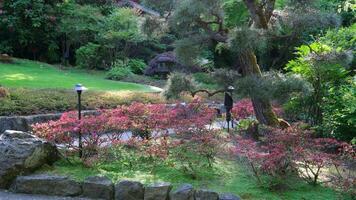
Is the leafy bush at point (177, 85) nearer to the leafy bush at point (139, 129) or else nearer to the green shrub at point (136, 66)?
the leafy bush at point (139, 129)

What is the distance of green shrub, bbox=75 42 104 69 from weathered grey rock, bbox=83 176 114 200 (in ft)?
38.3

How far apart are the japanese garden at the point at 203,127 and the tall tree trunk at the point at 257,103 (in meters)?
0.02

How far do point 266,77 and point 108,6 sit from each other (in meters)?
13.4

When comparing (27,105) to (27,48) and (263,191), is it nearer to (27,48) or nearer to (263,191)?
(263,191)

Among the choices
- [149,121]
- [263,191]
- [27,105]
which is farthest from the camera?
[27,105]

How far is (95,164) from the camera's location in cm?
634

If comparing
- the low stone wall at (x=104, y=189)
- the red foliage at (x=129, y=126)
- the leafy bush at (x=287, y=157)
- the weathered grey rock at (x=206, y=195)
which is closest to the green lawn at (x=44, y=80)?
the red foliage at (x=129, y=126)

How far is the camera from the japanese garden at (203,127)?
18.8ft

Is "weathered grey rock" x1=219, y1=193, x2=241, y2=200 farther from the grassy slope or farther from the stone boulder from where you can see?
the stone boulder

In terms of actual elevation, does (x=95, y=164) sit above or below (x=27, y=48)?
below

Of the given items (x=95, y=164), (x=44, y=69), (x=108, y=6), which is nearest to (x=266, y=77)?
(x=95, y=164)

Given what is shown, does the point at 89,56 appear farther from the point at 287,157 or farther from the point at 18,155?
the point at 287,157

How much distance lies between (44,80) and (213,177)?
7663 millimetres

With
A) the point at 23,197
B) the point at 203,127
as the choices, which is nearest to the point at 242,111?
the point at 203,127
